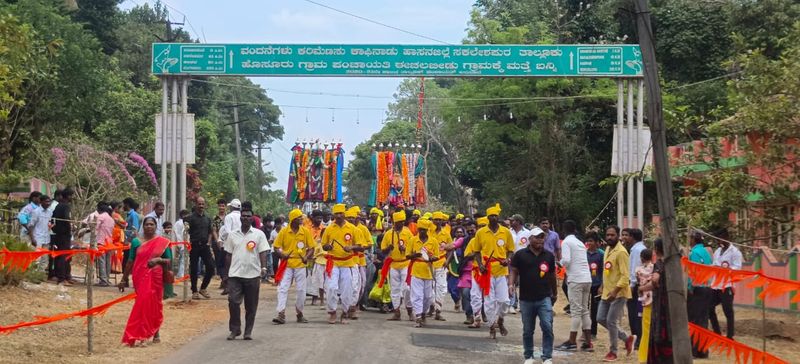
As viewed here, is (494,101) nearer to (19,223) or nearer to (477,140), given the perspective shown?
(477,140)

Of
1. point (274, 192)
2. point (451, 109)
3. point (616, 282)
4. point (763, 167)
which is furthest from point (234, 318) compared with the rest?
point (274, 192)

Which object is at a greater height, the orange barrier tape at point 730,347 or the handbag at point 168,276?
the handbag at point 168,276

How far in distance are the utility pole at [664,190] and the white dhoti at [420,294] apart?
8.20m

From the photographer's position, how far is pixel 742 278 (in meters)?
11.4

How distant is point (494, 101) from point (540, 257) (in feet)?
83.3

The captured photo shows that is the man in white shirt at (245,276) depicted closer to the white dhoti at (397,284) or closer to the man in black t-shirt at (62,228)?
the white dhoti at (397,284)

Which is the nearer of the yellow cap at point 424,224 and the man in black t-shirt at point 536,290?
the man in black t-shirt at point 536,290

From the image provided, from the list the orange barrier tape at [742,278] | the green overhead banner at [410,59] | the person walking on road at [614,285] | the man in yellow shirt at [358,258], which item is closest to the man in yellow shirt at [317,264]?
the man in yellow shirt at [358,258]

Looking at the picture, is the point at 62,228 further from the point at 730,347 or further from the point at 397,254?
the point at 730,347

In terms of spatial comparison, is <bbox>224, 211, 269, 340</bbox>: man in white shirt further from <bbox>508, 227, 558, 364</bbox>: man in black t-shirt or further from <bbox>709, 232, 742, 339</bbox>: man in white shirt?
<bbox>709, 232, 742, 339</bbox>: man in white shirt

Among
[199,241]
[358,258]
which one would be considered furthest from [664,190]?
[199,241]

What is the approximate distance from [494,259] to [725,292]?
396cm

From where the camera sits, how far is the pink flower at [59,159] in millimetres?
30500

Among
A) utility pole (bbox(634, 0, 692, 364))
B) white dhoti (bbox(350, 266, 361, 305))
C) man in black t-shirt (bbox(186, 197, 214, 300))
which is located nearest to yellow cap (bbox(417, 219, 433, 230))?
white dhoti (bbox(350, 266, 361, 305))
